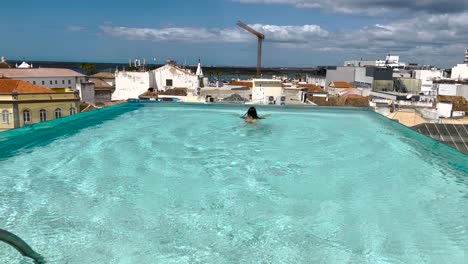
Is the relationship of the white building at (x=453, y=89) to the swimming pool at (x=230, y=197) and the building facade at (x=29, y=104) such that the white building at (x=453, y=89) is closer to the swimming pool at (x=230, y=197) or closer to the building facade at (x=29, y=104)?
the swimming pool at (x=230, y=197)

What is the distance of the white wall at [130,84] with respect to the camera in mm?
41000

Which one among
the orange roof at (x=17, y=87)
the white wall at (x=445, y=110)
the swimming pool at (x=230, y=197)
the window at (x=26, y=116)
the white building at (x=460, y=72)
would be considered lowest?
the window at (x=26, y=116)

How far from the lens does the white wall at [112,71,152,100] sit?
41000mm

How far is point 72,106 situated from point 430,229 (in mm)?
31049

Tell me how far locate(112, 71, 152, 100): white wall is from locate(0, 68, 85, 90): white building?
17.6 m

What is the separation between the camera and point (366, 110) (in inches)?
674

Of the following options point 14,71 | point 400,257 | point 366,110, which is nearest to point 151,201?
point 400,257

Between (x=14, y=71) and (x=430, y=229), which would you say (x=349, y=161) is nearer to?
(x=430, y=229)

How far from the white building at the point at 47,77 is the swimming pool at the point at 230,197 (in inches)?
1871

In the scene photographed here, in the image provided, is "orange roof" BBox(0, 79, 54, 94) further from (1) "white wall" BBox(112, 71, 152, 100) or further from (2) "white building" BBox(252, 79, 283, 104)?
(2) "white building" BBox(252, 79, 283, 104)

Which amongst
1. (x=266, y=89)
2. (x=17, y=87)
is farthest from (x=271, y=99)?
(x=17, y=87)

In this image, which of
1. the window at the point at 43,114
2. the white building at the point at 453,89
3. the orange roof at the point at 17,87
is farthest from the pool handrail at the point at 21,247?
the white building at the point at 453,89

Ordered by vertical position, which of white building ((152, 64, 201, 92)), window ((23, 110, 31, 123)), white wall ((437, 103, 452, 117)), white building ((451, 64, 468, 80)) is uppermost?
white building ((451, 64, 468, 80))

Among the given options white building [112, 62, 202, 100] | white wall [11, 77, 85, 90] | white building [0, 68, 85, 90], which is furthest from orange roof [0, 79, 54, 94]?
white wall [11, 77, 85, 90]
